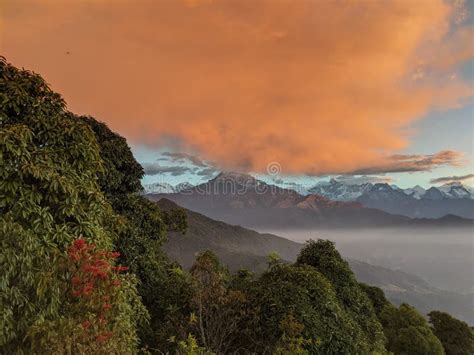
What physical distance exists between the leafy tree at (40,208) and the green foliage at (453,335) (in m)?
35.9

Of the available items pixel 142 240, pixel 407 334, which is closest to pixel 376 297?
pixel 407 334

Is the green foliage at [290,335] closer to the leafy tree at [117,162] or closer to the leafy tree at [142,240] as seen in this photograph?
the leafy tree at [142,240]

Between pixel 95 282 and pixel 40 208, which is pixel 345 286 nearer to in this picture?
pixel 95 282

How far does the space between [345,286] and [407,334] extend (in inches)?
779

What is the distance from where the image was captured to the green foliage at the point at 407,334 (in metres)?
29.4

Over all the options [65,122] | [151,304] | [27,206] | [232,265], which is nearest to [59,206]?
[27,206]

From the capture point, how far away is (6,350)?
242 inches

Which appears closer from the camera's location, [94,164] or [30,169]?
[30,169]

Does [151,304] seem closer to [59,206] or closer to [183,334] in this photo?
[183,334]

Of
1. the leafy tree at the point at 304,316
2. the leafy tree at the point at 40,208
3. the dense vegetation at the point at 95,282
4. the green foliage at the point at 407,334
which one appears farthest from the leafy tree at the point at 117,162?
the green foliage at the point at 407,334

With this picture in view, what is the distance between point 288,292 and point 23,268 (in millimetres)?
7598

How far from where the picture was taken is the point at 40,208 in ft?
25.6

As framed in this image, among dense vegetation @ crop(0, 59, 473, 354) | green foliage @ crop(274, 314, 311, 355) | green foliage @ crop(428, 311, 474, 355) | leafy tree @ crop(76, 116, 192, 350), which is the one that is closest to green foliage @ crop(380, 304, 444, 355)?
green foliage @ crop(428, 311, 474, 355)

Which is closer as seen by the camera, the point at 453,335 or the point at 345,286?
the point at 345,286
